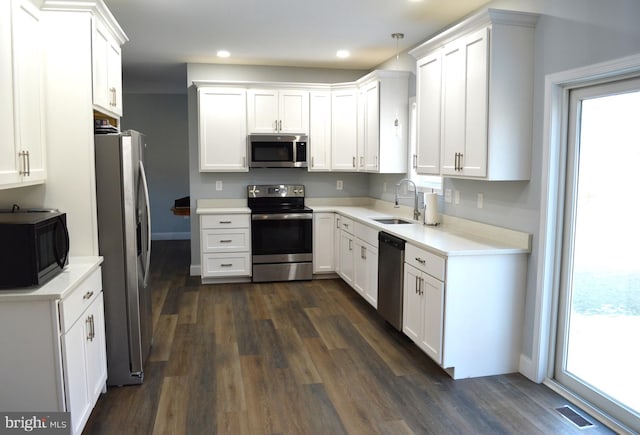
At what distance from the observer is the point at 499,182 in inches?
142

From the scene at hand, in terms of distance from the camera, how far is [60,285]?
2408 mm

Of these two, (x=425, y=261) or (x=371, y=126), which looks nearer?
(x=425, y=261)

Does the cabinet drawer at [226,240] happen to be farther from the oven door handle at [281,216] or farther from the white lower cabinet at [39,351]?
the white lower cabinet at [39,351]

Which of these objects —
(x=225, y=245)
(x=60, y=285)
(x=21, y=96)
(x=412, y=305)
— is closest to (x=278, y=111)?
(x=225, y=245)

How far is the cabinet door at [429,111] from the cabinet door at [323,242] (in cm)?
201

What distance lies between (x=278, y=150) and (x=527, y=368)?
3.82 meters

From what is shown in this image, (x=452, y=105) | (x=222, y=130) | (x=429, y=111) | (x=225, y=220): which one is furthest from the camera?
(x=222, y=130)

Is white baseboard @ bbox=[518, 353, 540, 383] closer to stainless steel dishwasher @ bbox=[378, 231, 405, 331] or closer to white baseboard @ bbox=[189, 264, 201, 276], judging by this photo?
stainless steel dishwasher @ bbox=[378, 231, 405, 331]

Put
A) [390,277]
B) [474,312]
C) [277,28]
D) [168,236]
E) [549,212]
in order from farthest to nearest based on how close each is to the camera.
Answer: [168,236], [277,28], [390,277], [474,312], [549,212]

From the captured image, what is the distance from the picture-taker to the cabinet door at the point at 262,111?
600cm

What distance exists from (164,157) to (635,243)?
7.89m

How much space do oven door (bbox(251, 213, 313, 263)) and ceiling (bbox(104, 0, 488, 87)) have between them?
1884 mm

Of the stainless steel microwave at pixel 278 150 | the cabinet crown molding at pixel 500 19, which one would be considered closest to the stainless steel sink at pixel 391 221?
the stainless steel microwave at pixel 278 150

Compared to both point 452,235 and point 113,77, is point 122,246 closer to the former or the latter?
point 113,77
